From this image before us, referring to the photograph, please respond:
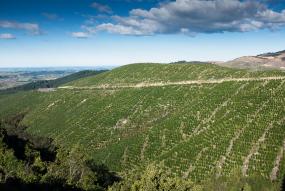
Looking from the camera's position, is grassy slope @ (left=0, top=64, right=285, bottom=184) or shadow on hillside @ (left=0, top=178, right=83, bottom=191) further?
grassy slope @ (left=0, top=64, right=285, bottom=184)

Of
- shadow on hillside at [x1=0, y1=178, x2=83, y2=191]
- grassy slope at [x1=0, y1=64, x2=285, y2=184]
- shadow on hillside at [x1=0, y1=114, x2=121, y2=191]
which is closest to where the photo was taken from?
shadow on hillside at [x1=0, y1=178, x2=83, y2=191]

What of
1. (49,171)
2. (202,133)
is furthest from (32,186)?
(202,133)

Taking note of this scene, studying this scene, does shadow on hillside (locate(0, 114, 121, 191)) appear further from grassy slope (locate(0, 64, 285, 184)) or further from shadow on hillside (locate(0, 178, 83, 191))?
grassy slope (locate(0, 64, 285, 184))

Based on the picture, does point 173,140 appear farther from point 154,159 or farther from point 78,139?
point 78,139

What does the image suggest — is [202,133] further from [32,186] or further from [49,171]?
[32,186]

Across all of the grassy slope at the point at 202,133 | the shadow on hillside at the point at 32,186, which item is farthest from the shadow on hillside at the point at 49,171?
the grassy slope at the point at 202,133

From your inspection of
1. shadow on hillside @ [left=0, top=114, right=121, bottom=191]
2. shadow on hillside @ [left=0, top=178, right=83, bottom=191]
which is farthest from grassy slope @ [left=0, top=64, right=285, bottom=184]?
shadow on hillside @ [left=0, top=178, right=83, bottom=191]

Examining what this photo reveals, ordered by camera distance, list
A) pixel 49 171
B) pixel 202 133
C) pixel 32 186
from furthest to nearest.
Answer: pixel 202 133, pixel 49 171, pixel 32 186

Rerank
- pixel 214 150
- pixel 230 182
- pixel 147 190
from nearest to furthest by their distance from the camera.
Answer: pixel 147 190, pixel 230 182, pixel 214 150

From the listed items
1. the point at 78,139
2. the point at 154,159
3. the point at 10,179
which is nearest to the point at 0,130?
the point at 78,139

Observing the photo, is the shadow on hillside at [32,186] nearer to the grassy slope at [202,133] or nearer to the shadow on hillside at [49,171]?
the shadow on hillside at [49,171]

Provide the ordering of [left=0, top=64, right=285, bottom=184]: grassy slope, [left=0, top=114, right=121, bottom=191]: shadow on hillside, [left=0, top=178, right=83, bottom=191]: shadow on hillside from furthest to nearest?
[left=0, top=64, right=285, bottom=184]: grassy slope
[left=0, top=114, right=121, bottom=191]: shadow on hillside
[left=0, top=178, right=83, bottom=191]: shadow on hillside
